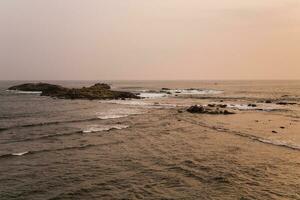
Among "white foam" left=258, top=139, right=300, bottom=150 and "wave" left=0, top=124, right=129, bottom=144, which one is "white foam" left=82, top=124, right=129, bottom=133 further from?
"white foam" left=258, top=139, right=300, bottom=150

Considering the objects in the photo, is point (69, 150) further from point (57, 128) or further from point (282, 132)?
point (282, 132)

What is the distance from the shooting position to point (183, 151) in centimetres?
2809

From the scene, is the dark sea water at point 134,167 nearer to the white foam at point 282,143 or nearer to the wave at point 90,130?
the wave at point 90,130

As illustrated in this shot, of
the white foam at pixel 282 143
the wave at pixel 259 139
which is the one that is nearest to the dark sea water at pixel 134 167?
the wave at pixel 259 139

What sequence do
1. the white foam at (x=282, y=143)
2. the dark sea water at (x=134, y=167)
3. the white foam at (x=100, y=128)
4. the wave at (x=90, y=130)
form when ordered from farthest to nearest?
1. the white foam at (x=100, y=128)
2. the wave at (x=90, y=130)
3. the white foam at (x=282, y=143)
4. the dark sea water at (x=134, y=167)

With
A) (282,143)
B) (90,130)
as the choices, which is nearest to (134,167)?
(282,143)

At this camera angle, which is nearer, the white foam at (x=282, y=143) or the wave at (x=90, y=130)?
the white foam at (x=282, y=143)

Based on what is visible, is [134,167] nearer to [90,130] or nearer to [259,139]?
[259,139]

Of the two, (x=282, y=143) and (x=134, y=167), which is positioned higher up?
(x=282, y=143)

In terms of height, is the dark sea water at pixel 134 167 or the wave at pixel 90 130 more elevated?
the wave at pixel 90 130

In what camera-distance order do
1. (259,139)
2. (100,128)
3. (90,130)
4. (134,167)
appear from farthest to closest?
(100,128) → (90,130) → (259,139) → (134,167)

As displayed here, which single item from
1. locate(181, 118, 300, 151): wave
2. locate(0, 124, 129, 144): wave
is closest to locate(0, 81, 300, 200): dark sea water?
locate(0, 124, 129, 144): wave

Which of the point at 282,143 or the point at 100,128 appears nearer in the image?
the point at 282,143

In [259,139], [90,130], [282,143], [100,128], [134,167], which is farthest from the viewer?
[100,128]
